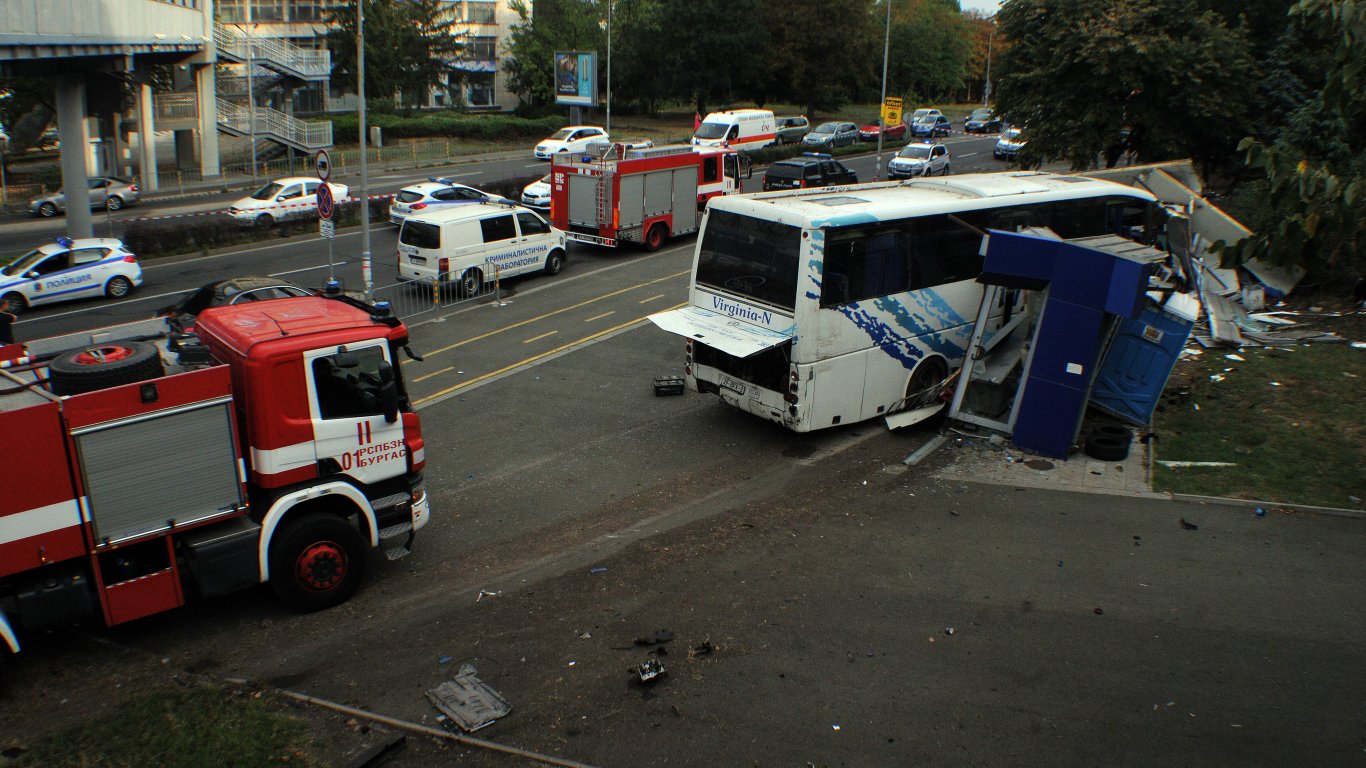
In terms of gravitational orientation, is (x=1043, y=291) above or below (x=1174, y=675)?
above

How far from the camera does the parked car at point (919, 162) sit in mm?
44094

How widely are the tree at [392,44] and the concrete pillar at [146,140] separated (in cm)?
2064

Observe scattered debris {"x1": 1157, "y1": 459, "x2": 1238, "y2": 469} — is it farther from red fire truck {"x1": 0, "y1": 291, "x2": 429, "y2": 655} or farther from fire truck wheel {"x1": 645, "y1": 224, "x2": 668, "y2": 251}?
fire truck wheel {"x1": 645, "y1": 224, "x2": 668, "y2": 251}

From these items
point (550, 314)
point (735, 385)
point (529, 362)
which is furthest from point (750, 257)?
point (550, 314)

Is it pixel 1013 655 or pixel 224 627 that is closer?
pixel 1013 655

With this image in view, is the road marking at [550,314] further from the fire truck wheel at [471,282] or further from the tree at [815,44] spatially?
the tree at [815,44]

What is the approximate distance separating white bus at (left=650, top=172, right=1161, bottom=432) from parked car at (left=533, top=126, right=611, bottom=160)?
36.2m

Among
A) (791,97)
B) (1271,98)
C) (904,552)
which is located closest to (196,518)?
(904,552)

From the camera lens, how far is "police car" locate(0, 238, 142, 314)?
22.7m

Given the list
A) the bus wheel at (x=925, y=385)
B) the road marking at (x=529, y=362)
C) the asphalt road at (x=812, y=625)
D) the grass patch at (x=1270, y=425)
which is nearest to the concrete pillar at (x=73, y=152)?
the road marking at (x=529, y=362)

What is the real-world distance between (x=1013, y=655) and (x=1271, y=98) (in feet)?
85.6

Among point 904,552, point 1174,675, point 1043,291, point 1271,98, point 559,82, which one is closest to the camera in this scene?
point 1174,675

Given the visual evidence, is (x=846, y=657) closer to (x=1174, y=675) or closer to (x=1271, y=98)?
(x=1174, y=675)

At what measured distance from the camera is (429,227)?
22.7 meters
